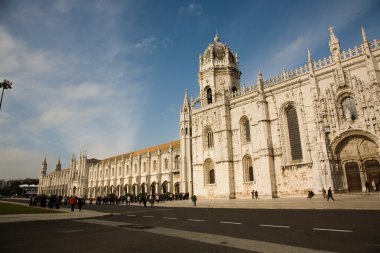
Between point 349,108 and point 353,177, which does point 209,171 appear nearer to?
point 353,177

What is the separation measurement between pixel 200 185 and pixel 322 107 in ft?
70.8

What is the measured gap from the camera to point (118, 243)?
330 inches

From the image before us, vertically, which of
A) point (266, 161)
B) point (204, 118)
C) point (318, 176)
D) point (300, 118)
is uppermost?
point (204, 118)

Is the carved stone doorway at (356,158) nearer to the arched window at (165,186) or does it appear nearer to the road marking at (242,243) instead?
the road marking at (242,243)

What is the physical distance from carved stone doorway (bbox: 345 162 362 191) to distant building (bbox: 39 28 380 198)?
95mm

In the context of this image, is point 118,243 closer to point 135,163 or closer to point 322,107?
point 322,107

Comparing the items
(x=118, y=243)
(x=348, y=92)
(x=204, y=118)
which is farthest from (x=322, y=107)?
(x=118, y=243)

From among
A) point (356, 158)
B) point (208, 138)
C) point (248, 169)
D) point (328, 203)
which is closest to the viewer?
point (328, 203)

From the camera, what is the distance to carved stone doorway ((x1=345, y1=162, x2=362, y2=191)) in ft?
92.5

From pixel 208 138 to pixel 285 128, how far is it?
13.2 m

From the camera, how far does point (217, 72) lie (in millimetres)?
44906

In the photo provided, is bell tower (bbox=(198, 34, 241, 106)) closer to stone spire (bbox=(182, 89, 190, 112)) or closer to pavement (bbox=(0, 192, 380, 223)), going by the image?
stone spire (bbox=(182, 89, 190, 112))

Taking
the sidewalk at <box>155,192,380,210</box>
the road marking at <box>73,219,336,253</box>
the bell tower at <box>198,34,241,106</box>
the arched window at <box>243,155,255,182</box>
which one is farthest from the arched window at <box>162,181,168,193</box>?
the road marking at <box>73,219,336,253</box>

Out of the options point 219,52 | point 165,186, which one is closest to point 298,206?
point 219,52
